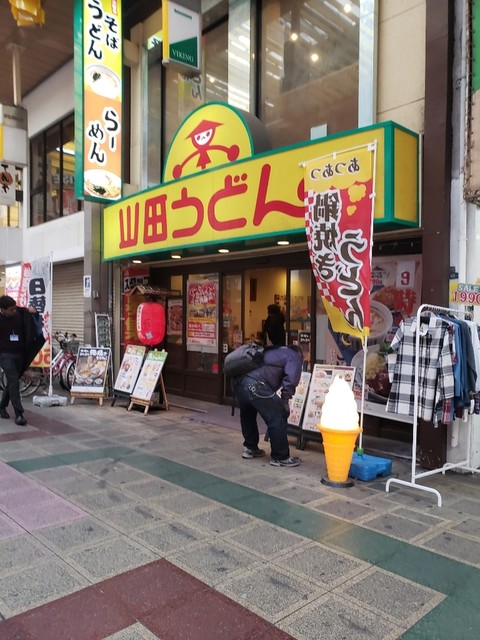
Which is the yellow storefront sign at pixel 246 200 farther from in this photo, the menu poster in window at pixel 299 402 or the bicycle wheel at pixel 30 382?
the bicycle wheel at pixel 30 382

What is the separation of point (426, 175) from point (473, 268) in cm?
120

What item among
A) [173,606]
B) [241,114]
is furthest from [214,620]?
[241,114]

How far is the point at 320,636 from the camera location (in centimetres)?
286

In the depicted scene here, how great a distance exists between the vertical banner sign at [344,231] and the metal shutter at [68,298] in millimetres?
9067

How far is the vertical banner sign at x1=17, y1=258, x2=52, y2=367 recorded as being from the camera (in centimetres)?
1009

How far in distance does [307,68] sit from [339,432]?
6.00 m

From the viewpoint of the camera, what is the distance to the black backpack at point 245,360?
237 inches

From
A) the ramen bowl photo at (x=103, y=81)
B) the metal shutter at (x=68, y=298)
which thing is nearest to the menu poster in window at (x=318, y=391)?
the ramen bowl photo at (x=103, y=81)

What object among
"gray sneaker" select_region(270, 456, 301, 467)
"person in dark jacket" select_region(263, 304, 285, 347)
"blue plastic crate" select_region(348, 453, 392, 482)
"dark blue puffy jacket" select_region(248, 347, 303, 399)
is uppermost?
"person in dark jacket" select_region(263, 304, 285, 347)

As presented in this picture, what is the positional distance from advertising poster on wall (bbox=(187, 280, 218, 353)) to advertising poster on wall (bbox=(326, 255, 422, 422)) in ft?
11.7

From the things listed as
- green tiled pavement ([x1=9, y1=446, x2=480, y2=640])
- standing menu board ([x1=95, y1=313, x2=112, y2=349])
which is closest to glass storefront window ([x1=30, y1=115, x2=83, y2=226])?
standing menu board ([x1=95, y1=313, x2=112, y2=349])

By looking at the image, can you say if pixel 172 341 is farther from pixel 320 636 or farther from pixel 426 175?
pixel 320 636

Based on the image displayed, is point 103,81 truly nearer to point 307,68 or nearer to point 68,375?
point 307,68

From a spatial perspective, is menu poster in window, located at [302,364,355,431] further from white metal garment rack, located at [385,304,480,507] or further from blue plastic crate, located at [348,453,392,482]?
white metal garment rack, located at [385,304,480,507]
